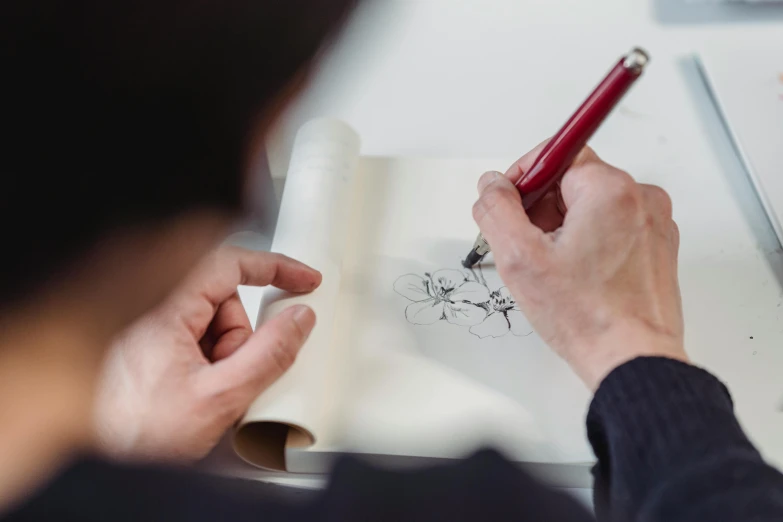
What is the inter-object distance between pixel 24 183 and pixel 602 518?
1.18ft

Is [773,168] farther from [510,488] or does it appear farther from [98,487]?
[98,487]

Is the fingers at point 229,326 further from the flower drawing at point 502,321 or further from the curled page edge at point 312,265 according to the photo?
the flower drawing at point 502,321

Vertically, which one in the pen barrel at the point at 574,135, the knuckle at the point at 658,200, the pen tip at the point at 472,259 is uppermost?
the pen barrel at the point at 574,135

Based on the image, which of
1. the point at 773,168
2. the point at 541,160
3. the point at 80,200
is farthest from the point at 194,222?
the point at 773,168

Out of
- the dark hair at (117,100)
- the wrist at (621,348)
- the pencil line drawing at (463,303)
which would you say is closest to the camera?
the dark hair at (117,100)

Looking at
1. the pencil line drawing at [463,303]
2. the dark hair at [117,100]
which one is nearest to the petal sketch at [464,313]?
the pencil line drawing at [463,303]

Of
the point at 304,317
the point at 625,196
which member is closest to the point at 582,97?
the point at 625,196

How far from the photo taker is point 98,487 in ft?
1.07

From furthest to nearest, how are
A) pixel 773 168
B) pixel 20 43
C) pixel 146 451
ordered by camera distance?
pixel 773 168
pixel 146 451
pixel 20 43

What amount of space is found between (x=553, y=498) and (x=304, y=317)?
0.19 meters

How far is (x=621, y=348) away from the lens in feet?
1.24

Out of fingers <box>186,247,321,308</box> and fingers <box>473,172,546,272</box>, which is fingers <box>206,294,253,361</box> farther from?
fingers <box>473,172,546,272</box>

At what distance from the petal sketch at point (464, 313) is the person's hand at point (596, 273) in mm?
72

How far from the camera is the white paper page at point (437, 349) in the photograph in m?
0.42
